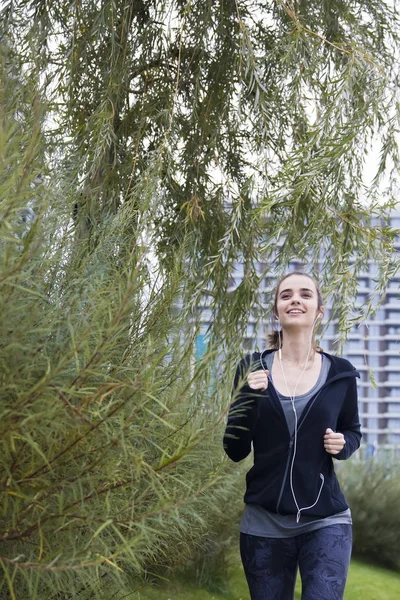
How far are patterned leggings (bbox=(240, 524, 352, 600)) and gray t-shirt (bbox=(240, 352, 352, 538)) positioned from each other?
0.8 inches

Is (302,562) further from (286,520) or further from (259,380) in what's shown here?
(259,380)

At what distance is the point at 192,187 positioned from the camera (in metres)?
5.26

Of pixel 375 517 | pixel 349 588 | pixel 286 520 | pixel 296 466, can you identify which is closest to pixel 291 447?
pixel 296 466

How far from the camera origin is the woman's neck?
316 centimetres

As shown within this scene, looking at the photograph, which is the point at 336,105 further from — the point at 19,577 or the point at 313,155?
the point at 19,577

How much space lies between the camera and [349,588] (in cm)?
725

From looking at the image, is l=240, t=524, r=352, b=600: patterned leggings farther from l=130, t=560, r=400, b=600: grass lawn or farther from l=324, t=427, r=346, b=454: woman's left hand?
l=130, t=560, r=400, b=600: grass lawn

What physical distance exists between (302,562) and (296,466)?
1.03ft

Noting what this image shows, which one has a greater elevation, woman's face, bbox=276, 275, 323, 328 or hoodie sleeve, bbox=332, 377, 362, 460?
woman's face, bbox=276, 275, 323, 328

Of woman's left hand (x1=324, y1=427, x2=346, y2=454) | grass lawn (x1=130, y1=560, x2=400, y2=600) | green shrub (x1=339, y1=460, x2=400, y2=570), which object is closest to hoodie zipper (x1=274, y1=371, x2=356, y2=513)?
woman's left hand (x1=324, y1=427, x2=346, y2=454)

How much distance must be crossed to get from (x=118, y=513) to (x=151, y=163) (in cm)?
275

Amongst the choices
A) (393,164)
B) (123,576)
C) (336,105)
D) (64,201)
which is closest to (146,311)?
(64,201)

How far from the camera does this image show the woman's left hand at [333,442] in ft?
9.43

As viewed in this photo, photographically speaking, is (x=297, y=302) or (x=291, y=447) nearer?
(x=291, y=447)
